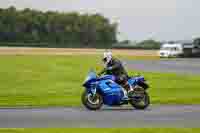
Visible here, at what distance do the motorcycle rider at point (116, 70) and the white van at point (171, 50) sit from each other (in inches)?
1727

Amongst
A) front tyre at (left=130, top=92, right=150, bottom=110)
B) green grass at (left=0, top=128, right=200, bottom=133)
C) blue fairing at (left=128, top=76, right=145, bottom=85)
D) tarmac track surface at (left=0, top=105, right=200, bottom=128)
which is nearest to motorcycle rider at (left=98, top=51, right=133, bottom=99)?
blue fairing at (left=128, top=76, right=145, bottom=85)

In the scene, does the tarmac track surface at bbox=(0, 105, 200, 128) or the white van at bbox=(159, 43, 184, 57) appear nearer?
the tarmac track surface at bbox=(0, 105, 200, 128)

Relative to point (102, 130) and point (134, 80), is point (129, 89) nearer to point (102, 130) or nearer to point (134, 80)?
point (134, 80)

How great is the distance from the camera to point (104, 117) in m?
15.4

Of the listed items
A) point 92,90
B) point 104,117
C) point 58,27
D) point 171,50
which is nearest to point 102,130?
point 104,117

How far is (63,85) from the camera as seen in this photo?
2722 cm

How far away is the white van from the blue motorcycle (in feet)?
144

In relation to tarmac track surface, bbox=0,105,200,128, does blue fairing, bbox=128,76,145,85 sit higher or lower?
higher

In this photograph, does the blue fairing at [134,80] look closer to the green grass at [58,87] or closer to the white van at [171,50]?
the green grass at [58,87]

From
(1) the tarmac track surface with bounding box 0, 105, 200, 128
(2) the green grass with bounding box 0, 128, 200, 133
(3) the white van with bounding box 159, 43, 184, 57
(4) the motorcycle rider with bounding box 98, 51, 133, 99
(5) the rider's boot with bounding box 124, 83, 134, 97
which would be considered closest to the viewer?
(2) the green grass with bounding box 0, 128, 200, 133

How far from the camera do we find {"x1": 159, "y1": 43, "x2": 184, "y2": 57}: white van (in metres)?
61.4

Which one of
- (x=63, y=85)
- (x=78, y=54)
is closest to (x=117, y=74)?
(x=63, y=85)

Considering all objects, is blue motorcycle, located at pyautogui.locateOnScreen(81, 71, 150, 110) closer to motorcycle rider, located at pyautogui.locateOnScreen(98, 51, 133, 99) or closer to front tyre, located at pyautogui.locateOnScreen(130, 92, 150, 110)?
front tyre, located at pyautogui.locateOnScreen(130, 92, 150, 110)

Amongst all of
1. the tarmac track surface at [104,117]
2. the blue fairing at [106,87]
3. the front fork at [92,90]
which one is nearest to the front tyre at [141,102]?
the tarmac track surface at [104,117]
